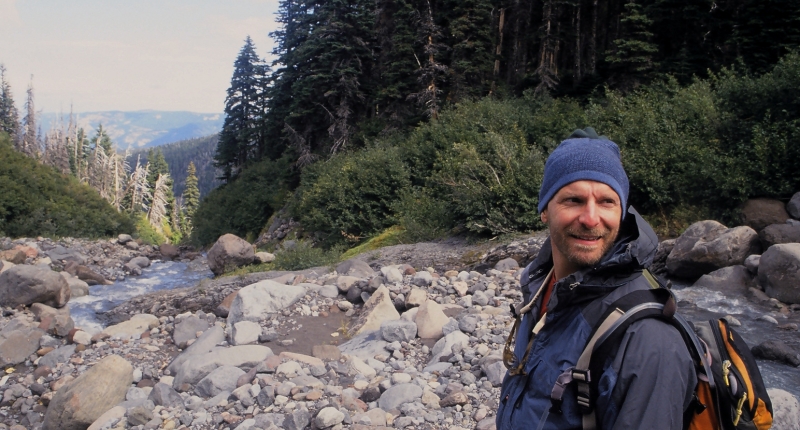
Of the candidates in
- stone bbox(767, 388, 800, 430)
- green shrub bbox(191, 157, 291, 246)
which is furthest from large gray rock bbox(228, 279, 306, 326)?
green shrub bbox(191, 157, 291, 246)

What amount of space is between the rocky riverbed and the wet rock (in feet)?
0.06

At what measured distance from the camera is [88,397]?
5.75 m

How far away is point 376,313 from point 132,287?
39.4 ft

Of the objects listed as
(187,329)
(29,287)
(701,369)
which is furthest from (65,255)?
(701,369)

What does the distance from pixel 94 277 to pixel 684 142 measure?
16.5 metres

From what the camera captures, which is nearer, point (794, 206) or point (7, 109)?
point (794, 206)

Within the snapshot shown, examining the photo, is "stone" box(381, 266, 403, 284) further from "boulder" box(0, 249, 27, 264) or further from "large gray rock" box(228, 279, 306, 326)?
"boulder" box(0, 249, 27, 264)

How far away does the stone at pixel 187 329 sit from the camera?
7852mm

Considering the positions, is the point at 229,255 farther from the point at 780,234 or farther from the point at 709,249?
the point at 780,234

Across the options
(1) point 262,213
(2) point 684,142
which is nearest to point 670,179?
(2) point 684,142

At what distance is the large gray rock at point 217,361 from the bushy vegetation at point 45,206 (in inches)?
896

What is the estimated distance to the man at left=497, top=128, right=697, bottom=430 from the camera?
4.83 ft

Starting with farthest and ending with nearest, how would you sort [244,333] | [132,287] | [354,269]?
[132,287] < [354,269] < [244,333]

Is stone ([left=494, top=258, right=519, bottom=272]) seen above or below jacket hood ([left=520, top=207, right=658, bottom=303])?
below
